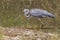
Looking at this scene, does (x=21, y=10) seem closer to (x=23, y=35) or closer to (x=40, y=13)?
(x=40, y=13)

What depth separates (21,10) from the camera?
8.79 metres

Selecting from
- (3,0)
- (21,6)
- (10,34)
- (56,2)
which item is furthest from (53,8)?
(10,34)

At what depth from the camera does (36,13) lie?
705 centimetres

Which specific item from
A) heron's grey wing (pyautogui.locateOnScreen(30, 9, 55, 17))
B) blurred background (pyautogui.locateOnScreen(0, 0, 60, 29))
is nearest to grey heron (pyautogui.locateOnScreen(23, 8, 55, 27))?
heron's grey wing (pyautogui.locateOnScreen(30, 9, 55, 17))

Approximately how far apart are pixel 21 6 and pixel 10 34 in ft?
9.92

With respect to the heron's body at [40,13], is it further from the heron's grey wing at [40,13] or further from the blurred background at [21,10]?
the blurred background at [21,10]

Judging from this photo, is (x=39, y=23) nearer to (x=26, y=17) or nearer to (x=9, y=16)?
(x=26, y=17)

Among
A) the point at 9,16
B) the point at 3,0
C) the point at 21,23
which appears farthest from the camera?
the point at 3,0

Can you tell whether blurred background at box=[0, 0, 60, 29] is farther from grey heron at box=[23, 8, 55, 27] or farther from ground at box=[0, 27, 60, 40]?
ground at box=[0, 27, 60, 40]

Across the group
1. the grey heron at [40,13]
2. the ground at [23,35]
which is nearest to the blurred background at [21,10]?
the grey heron at [40,13]

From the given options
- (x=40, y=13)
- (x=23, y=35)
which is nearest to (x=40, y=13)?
(x=40, y=13)

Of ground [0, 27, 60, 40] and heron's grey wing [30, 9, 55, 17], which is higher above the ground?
heron's grey wing [30, 9, 55, 17]

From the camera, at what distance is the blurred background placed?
308 inches

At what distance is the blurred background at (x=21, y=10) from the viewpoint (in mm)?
7816
